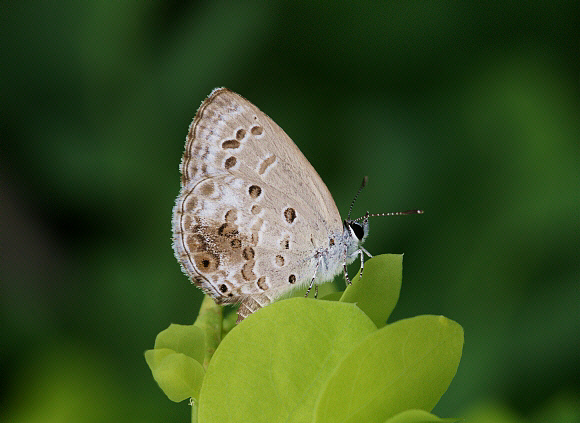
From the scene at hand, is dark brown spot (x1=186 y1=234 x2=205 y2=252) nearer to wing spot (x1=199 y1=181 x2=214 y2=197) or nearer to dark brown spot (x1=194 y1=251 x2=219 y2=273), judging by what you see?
dark brown spot (x1=194 y1=251 x2=219 y2=273)

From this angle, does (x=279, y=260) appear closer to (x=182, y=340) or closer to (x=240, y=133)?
(x=240, y=133)

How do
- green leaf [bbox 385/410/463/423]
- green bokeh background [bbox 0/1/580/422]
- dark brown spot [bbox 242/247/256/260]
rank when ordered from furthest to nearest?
green bokeh background [bbox 0/1/580/422]
dark brown spot [bbox 242/247/256/260]
green leaf [bbox 385/410/463/423]

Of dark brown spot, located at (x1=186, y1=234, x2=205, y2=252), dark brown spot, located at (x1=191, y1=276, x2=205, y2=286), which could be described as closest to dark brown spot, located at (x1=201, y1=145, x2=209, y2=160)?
dark brown spot, located at (x1=186, y1=234, x2=205, y2=252)

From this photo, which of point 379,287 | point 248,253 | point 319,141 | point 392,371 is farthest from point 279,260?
point 319,141

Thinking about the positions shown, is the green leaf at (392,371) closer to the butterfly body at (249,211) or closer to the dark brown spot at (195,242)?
the butterfly body at (249,211)

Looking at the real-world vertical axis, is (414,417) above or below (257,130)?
below

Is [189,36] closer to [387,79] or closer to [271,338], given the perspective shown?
[387,79]

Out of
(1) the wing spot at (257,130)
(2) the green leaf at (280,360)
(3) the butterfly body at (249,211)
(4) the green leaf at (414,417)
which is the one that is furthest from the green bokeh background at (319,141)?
(4) the green leaf at (414,417)
